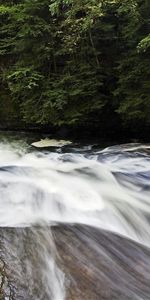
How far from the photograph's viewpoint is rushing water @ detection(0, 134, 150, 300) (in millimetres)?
4348

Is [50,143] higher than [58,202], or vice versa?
[58,202]

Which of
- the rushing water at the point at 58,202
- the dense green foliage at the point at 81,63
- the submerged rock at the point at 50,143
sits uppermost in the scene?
the dense green foliage at the point at 81,63

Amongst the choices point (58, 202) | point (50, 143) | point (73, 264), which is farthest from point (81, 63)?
point (73, 264)

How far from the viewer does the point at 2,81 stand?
11.4m

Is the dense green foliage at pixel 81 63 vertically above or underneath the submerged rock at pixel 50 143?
above

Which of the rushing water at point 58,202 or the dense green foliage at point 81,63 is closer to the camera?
the rushing water at point 58,202

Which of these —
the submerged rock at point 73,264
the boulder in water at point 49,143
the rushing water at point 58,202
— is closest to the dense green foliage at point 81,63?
the boulder in water at point 49,143

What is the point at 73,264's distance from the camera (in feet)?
14.7

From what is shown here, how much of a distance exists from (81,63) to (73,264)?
6470 millimetres

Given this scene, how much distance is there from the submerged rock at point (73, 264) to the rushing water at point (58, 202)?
12 mm

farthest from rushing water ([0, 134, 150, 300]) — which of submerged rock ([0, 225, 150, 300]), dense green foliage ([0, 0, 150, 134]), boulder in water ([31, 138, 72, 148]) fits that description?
dense green foliage ([0, 0, 150, 134])

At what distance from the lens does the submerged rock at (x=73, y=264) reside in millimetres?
4074

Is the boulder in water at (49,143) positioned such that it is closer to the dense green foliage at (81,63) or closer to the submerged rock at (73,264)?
the dense green foliage at (81,63)

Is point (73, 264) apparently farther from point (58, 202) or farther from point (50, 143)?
point (50, 143)
